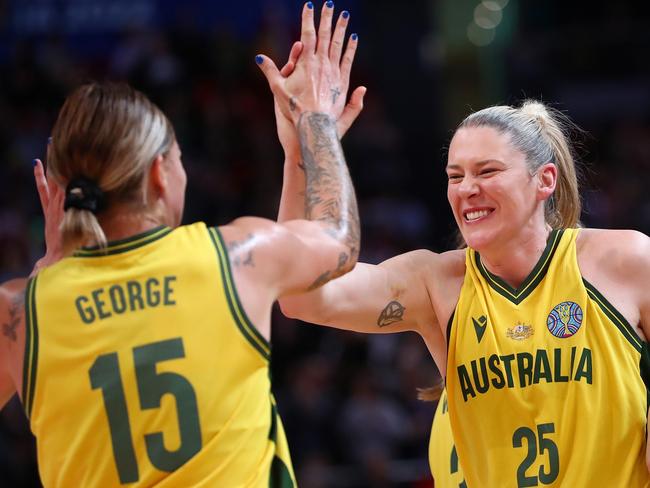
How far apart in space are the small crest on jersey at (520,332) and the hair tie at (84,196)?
1595mm

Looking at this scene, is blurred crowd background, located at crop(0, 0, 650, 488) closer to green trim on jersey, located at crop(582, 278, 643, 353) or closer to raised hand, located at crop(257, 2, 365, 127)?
green trim on jersey, located at crop(582, 278, 643, 353)

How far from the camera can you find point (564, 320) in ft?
12.0

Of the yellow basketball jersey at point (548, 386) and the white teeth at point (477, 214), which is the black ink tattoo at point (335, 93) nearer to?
the white teeth at point (477, 214)

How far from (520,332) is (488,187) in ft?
1.77

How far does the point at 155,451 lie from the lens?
2.78 meters

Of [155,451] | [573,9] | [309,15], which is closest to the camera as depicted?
[155,451]

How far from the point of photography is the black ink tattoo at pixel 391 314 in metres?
3.87

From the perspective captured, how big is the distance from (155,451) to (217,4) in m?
8.94

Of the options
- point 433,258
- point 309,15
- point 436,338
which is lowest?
point 436,338

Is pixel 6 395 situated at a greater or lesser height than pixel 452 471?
greater

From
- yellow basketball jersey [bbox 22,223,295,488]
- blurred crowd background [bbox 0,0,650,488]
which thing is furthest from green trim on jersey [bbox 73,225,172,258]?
blurred crowd background [bbox 0,0,650,488]

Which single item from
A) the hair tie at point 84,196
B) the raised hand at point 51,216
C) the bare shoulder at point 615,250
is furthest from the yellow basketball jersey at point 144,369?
the bare shoulder at point 615,250

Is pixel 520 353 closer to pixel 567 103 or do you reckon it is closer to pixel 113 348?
pixel 113 348

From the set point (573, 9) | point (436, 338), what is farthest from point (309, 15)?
point (573, 9)
